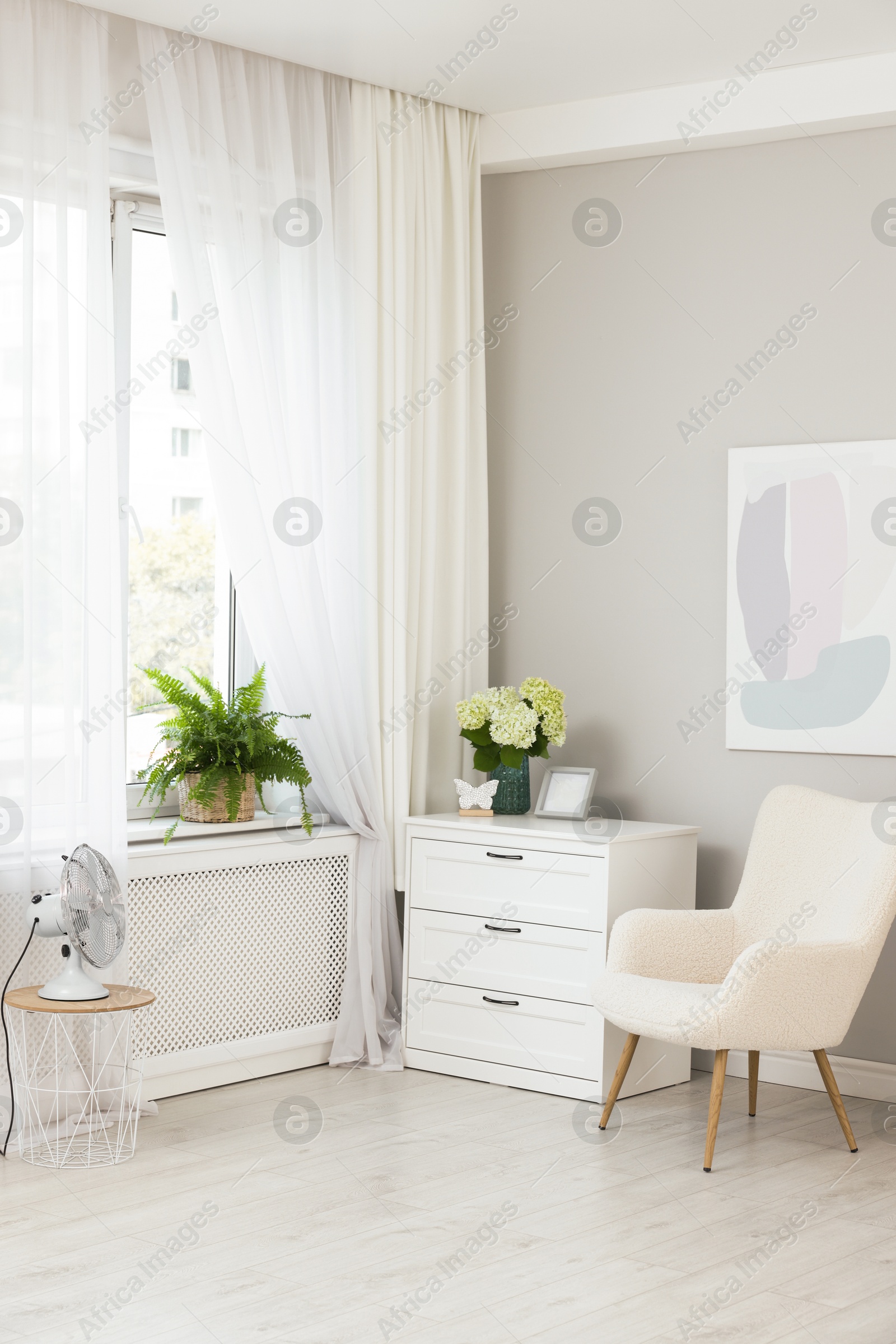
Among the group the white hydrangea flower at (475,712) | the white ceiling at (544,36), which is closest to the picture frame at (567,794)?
the white hydrangea flower at (475,712)

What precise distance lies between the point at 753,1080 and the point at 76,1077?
1852 millimetres

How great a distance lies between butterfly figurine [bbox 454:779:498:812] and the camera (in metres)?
4.55

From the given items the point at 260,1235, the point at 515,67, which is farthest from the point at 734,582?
the point at 260,1235

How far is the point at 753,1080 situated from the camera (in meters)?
4.02

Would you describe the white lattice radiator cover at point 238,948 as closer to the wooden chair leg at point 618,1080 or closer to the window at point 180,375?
the wooden chair leg at point 618,1080

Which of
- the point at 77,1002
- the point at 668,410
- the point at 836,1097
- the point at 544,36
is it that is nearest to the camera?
the point at 77,1002

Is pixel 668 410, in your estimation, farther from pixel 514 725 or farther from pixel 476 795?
pixel 476 795

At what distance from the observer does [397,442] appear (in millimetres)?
4551

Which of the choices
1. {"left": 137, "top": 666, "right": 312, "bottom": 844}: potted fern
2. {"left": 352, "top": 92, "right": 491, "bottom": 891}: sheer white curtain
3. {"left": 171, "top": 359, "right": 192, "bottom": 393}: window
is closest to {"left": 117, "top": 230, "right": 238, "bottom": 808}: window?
{"left": 171, "top": 359, "right": 192, "bottom": 393}: window

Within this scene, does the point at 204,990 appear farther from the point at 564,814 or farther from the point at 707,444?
the point at 707,444

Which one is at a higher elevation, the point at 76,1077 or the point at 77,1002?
the point at 77,1002

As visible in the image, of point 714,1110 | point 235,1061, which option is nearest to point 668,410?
point 714,1110

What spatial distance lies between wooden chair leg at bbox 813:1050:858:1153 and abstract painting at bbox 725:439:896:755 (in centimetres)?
95

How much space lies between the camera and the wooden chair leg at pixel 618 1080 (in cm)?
381
